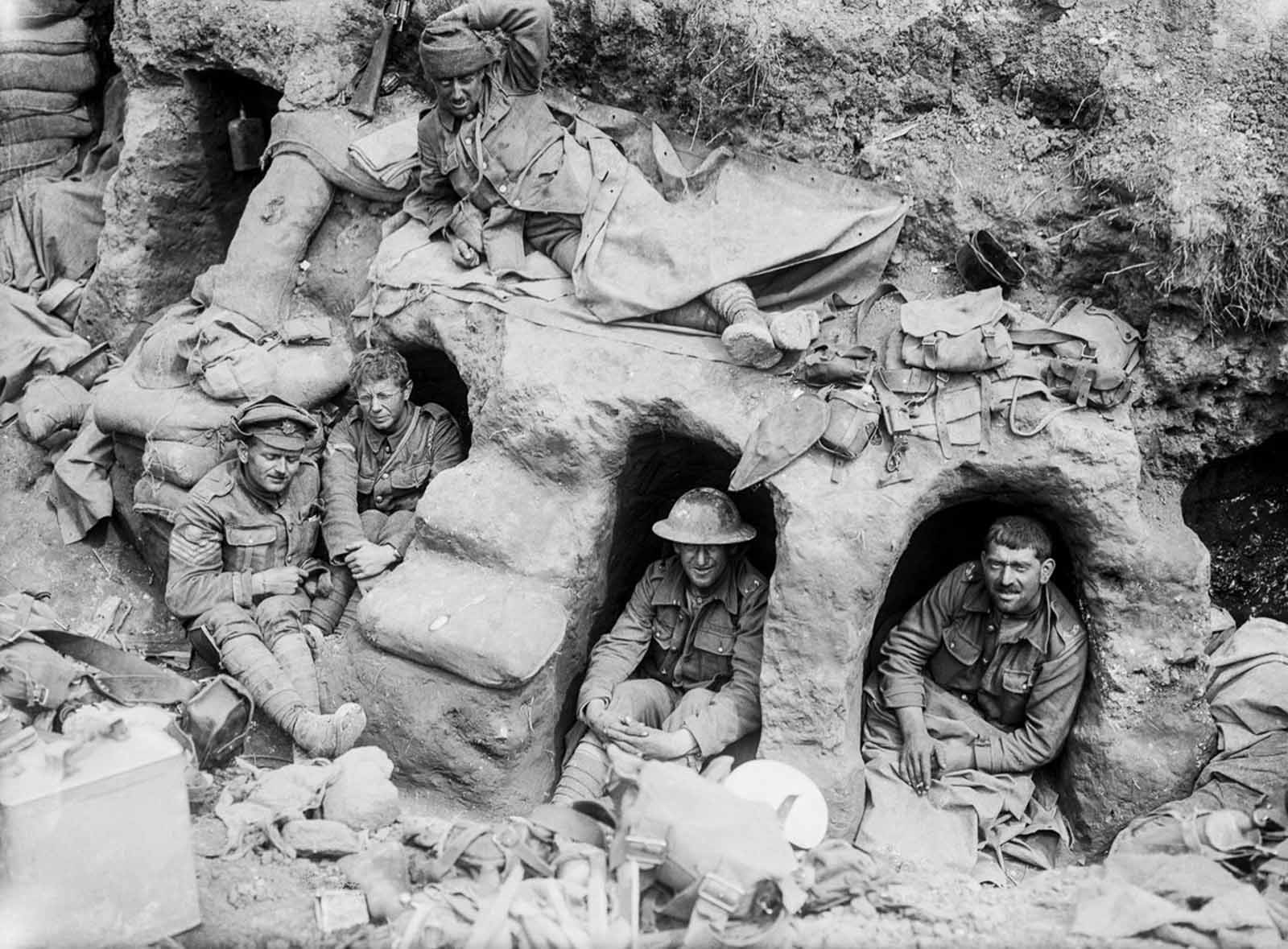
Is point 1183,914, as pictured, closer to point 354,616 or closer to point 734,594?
point 734,594

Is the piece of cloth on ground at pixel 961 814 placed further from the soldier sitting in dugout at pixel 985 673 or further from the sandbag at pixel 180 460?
the sandbag at pixel 180 460

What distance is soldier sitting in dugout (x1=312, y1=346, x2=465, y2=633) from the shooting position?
8.06 m

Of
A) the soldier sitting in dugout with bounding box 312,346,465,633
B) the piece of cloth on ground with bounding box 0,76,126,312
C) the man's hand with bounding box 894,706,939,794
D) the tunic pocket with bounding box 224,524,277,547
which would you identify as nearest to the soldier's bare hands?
the man's hand with bounding box 894,706,939,794

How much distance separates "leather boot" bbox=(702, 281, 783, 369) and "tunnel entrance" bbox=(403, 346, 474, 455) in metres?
1.78

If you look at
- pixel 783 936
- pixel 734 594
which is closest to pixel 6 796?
pixel 783 936

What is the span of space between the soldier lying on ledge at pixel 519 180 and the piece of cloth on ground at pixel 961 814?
206 cm

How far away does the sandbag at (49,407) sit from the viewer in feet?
30.4

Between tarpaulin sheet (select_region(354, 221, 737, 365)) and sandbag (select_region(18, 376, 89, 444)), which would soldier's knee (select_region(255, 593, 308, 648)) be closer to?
tarpaulin sheet (select_region(354, 221, 737, 365))

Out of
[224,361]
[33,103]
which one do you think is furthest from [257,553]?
[33,103]

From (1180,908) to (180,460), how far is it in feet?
18.1

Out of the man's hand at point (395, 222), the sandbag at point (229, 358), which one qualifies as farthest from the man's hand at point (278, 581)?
the man's hand at point (395, 222)

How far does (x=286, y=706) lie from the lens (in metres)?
7.43

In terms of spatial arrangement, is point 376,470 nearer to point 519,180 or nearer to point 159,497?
point 159,497

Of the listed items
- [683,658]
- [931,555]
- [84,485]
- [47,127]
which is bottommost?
[84,485]
